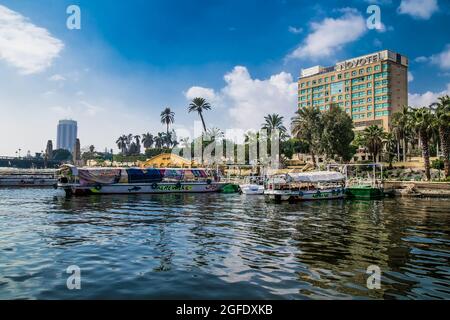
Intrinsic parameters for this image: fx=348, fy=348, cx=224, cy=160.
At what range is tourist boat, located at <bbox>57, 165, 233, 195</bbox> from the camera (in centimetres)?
5723

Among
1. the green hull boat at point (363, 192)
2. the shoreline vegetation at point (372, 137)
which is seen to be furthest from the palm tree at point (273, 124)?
the green hull boat at point (363, 192)

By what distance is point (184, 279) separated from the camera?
12.3 metres

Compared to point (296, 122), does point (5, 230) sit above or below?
below

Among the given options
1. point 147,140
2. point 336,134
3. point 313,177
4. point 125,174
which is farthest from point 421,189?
point 147,140

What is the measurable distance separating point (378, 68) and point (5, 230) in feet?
494

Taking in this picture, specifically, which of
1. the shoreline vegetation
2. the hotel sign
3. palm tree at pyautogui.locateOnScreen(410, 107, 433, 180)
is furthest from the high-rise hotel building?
palm tree at pyautogui.locateOnScreen(410, 107, 433, 180)

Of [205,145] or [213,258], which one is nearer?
[213,258]

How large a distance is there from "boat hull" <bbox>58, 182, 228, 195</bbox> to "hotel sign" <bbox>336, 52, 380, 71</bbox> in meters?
111

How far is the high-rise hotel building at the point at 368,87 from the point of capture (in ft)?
462

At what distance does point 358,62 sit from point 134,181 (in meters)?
127

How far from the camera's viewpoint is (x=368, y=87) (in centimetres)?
14675
